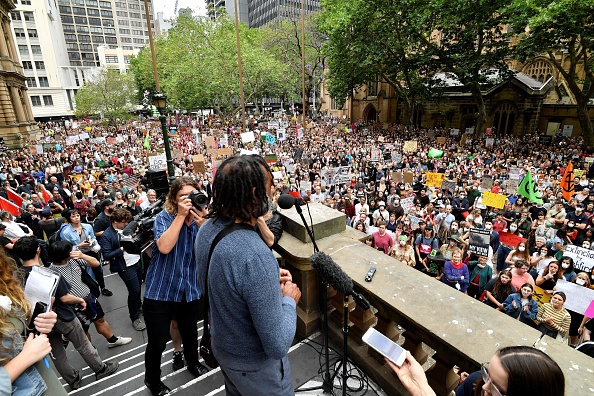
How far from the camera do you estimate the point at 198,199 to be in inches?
97.7

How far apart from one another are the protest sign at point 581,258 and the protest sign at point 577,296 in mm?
1547

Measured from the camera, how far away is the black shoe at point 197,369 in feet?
10.4

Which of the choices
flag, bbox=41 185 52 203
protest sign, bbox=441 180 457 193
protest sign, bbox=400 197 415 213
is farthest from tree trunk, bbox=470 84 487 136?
flag, bbox=41 185 52 203

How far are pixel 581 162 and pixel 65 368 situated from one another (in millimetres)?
22198

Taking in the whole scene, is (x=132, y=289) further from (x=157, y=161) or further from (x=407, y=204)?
(x=157, y=161)

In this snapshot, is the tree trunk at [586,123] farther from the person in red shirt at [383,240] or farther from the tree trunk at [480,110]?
the person in red shirt at [383,240]

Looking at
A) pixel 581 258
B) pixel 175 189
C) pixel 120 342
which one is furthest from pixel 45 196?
pixel 581 258

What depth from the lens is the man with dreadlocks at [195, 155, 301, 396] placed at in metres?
1.43

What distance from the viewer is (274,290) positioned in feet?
4.74

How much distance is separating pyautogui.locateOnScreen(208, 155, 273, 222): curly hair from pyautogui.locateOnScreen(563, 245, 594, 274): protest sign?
7.23 m

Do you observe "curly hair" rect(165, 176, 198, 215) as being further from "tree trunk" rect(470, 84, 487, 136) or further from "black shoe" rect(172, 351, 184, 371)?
"tree trunk" rect(470, 84, 487, 136)

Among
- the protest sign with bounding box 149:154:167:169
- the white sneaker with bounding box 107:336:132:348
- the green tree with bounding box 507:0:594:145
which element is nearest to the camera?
the white sneaker with bounding box 107:336:132:348

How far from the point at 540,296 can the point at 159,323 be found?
606cm

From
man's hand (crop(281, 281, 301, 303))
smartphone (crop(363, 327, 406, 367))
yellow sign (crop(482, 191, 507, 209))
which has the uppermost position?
man's hand (crop(281, 281, 301, 303))
